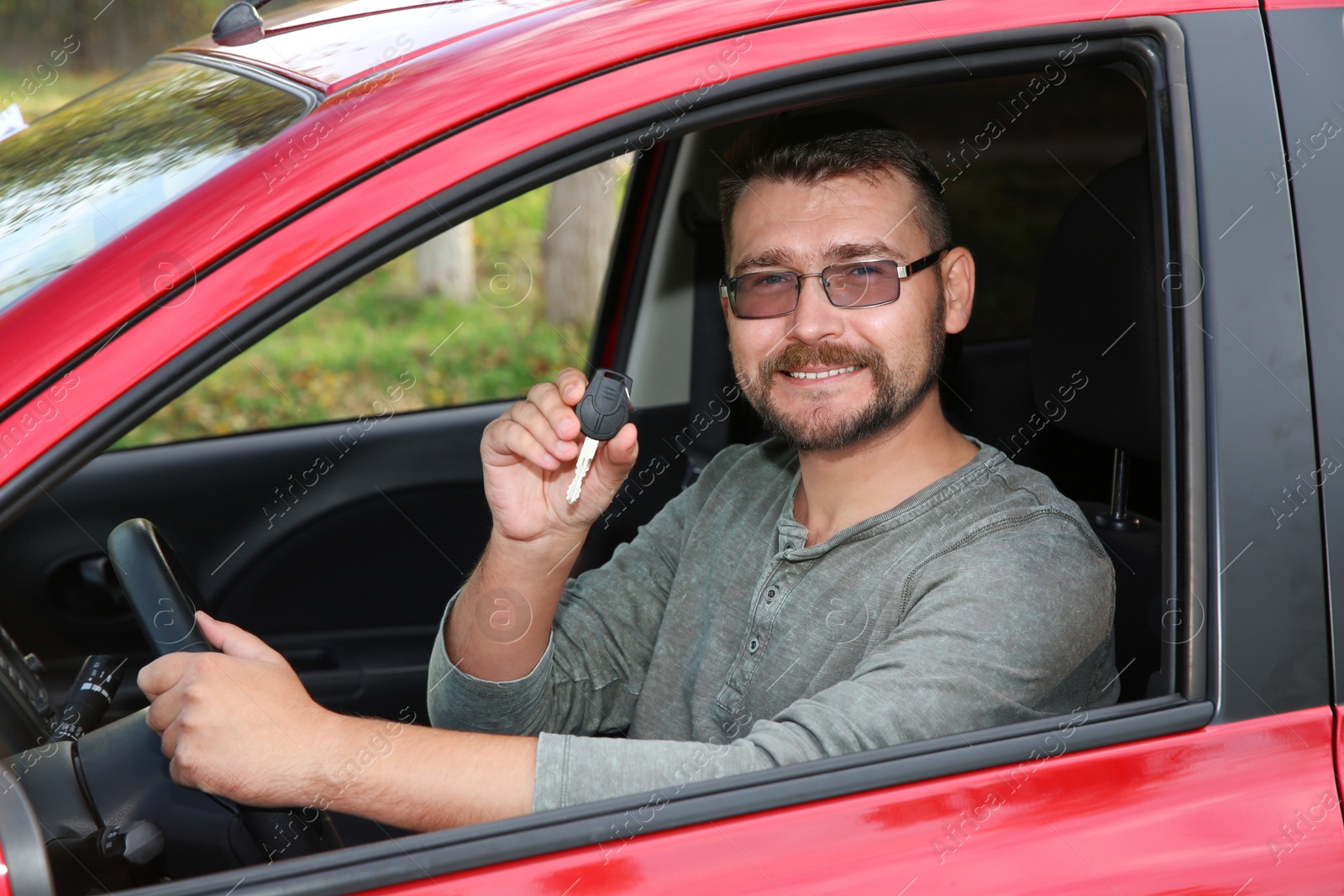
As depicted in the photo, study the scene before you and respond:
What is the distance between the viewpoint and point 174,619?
150 centimetres

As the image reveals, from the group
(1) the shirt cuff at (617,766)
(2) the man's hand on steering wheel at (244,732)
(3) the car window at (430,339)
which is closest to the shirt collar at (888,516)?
(1) the shirt cuff at (617,766)

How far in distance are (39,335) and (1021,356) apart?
84.6 inches

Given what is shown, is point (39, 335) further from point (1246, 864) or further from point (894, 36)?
point (1246, 864)

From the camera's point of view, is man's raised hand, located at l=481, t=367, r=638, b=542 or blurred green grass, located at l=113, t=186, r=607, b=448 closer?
man's raised hand, located at l=481, t=367, r=638, b=542

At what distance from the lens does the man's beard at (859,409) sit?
5.76ft

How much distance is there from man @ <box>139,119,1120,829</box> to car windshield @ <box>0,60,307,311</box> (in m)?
0.46

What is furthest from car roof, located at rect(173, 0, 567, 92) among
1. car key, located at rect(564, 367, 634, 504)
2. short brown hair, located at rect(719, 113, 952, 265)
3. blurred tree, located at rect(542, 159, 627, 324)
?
blurred tree, located at rect(542, 159, 627, 324)

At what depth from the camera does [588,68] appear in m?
1.16

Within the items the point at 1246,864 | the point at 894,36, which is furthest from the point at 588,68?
the point at 1246,864

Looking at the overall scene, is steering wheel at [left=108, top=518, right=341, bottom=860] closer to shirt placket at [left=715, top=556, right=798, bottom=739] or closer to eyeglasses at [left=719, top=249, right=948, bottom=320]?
shirt placket at [left=715, top=556, right=798, bottom=739]


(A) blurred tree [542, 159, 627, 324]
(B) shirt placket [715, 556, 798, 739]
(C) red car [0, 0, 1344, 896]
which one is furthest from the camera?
(A) blurred tree [542, 159, 627, 324]

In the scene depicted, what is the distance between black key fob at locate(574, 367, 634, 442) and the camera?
1491mm

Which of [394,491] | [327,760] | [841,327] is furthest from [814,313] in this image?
[394,491]

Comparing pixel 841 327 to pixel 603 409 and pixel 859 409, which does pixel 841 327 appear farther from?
pixel 603 409
